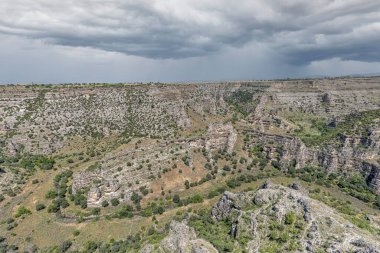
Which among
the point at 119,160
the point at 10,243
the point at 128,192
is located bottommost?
the point at 10,243

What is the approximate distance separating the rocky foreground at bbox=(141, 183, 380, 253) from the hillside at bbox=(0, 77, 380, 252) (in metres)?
0.16

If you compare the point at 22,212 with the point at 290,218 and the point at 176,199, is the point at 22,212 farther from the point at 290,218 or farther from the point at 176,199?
the point at 290,218

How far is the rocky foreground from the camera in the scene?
4391 centimetres

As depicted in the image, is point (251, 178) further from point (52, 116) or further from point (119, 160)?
point (52, 116)

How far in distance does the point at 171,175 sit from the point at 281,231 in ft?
148

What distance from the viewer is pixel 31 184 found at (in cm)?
8912

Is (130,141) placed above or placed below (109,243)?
above

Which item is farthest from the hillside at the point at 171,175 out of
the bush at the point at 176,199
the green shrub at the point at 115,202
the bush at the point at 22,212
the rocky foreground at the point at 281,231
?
the bush at the point at 176,199

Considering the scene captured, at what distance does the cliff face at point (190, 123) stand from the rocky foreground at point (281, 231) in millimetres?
32290

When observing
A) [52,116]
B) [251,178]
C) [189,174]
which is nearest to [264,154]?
[251,178]

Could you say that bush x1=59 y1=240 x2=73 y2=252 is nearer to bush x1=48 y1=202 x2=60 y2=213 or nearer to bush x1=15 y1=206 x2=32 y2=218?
bush x1=48 y1=202 x2=60 y2=213

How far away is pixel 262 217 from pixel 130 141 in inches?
2658

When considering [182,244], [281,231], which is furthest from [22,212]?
[281,231]

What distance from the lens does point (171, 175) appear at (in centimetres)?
8925
